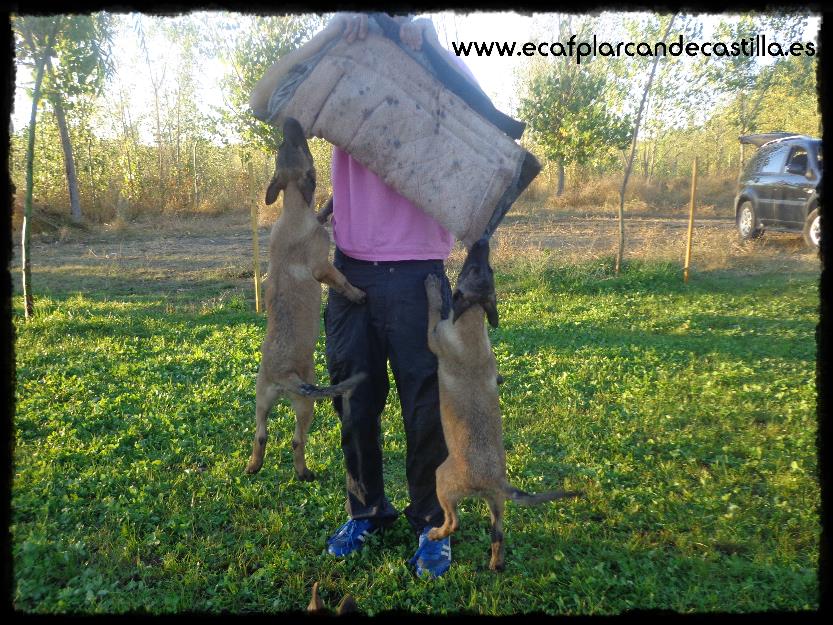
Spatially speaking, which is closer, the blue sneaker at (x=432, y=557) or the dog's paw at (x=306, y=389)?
the dog's paw at (x=306, y=389)

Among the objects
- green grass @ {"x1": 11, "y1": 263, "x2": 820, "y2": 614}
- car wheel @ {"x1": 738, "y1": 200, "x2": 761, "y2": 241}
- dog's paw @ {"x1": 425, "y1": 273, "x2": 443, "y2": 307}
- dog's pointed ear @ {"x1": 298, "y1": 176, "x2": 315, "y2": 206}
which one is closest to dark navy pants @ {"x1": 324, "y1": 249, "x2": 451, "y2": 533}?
dog's paw @ {"x1": 425, "y1": 273, "x2": 443, "y2": 307}

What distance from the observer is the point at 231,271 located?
548 inches

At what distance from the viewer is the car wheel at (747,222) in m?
16.2

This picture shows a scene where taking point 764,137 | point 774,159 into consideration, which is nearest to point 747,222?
point 774,159

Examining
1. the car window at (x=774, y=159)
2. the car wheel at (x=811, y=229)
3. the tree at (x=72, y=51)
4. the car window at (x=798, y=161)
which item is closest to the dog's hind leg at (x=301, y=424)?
the tree at (x=72, y=51)

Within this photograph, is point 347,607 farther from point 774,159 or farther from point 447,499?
point 774,159

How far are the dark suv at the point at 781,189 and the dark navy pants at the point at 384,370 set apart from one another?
1329cm

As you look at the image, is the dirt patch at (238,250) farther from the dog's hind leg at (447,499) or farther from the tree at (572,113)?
the dog's hind leg at (447,499)

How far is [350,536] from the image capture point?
4.27 metres

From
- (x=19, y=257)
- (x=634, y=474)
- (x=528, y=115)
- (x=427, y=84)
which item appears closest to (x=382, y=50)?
(x=427, y=84)

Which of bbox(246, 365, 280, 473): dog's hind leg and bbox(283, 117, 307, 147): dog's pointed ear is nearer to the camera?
bbox(283, 117, 307, 147): dog's pointed ear

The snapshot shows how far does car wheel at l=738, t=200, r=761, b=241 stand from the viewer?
1620 centimetres

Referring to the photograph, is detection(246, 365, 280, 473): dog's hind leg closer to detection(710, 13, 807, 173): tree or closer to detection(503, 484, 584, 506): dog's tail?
detection(503, 484, 584, 506): dog's tail

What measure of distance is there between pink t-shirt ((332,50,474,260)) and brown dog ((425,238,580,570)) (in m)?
0.44
